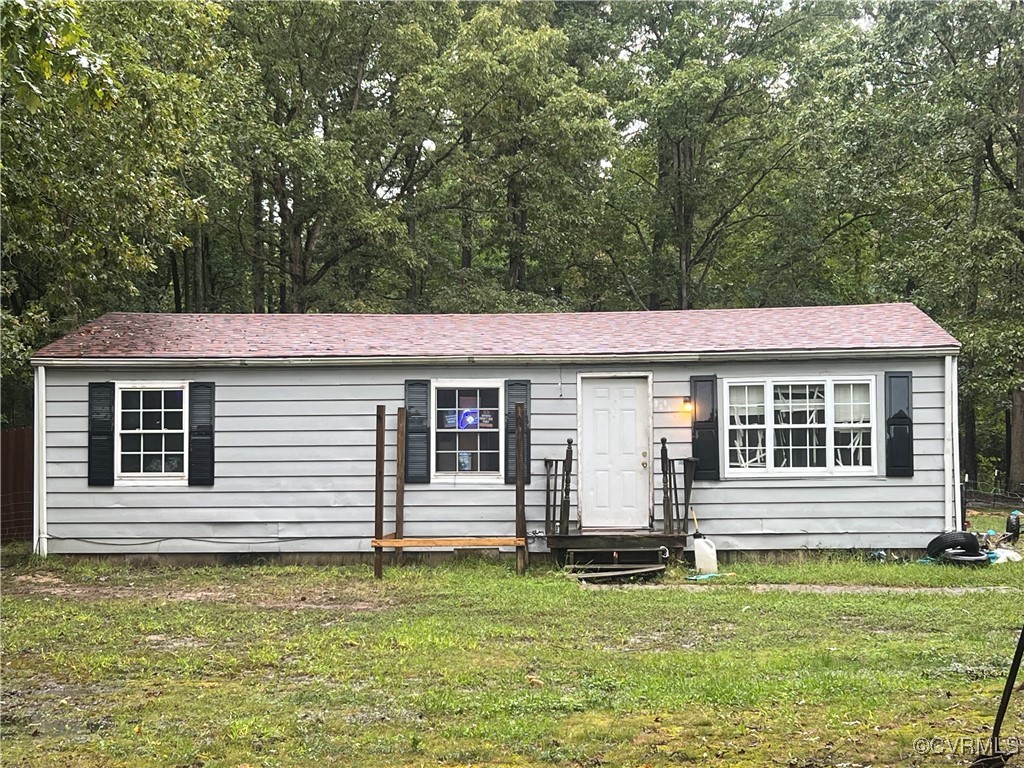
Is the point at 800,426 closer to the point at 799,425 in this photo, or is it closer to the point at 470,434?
the point at 799,425

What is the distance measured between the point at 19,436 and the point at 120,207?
11.8 feet

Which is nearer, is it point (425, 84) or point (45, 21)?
point (45, 21)

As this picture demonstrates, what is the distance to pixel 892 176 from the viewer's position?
66.9 ft

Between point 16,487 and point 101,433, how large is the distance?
2.22 meters

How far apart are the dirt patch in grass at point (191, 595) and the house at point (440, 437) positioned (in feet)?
5.31

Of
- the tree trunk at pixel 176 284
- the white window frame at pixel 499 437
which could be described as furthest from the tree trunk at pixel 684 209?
the white window frame at pixel 499 437

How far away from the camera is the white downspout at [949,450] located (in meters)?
11.3

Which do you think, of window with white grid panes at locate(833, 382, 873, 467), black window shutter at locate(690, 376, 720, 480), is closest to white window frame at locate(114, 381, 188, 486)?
black window shutter at locate(690, 376, 720, 480)

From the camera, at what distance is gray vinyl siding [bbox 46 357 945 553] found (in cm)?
1194

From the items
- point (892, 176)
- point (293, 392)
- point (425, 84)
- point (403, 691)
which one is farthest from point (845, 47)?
point (403, 691)

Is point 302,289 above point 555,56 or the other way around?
the other way around

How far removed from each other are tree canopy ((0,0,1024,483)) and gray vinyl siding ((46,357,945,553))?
7.03 feet

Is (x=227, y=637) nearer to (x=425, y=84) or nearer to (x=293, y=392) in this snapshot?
(x=293, y=392)

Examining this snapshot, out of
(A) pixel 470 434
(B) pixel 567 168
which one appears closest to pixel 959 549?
(A) pixel 470 434
